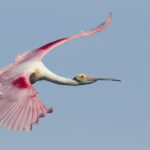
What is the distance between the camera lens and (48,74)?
516 inches

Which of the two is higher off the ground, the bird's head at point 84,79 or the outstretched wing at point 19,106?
the bird's head at point 84,79

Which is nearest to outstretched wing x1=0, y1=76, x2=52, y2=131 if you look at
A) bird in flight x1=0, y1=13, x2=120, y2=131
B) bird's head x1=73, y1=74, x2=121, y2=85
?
bird in flight x1=0, y1=13, x2=120, y2=131

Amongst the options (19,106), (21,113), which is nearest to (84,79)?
(19,106)

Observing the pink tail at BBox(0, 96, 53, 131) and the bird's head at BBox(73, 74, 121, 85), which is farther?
the bird's head at BBox(73, 74, 121, 85)

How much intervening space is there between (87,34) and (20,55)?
140cm

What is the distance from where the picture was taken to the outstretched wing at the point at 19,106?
10969 mm

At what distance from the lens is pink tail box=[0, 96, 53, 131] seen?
11.0 m

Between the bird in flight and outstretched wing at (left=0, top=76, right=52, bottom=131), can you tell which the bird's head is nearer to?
the bird in flight

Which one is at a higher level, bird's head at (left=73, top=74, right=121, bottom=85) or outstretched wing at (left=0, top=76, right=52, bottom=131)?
bird's head at (left=73, top=74, right=121, bottom=85)

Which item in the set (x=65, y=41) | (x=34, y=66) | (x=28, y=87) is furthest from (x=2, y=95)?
(x=65, y=41)

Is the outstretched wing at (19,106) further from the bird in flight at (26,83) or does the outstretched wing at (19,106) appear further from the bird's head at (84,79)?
the bird's head at (84,79)

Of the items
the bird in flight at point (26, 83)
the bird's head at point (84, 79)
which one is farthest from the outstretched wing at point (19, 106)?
the bird's head at point (84, 79)

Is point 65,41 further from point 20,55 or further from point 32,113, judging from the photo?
point 32,113

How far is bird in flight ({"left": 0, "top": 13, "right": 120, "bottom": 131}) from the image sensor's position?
11016mm
